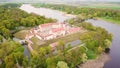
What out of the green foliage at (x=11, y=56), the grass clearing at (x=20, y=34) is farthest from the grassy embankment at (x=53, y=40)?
the grass clearing at (x=20, y=34)

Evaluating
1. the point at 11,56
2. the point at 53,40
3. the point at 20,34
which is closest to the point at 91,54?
the point at 53,40

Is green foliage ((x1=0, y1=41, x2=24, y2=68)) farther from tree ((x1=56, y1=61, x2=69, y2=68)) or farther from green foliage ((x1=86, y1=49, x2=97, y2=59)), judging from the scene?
green foliage ((x1=86, y1=49, x2=97, y2=59))

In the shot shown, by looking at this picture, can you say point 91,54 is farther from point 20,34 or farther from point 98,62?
point 20,34

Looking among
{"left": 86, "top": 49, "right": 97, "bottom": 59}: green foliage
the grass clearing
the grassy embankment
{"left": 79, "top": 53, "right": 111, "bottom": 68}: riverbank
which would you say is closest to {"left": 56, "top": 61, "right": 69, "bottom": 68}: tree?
{"left": 79, "top": 53, "right": 111, "bottom": 68}: riverbank

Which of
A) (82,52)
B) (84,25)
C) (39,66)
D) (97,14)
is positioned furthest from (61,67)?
(97,14)

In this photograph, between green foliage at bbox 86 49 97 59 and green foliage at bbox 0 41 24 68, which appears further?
green foliage at bbox 86 49 97 59

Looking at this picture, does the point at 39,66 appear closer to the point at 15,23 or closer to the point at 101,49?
the point at 101,49

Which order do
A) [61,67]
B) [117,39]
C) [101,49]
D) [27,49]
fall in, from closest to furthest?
[61,67] < [101,49] < [27,49] < [117,39]

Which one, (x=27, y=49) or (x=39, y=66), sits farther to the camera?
(x=27, y=49)
